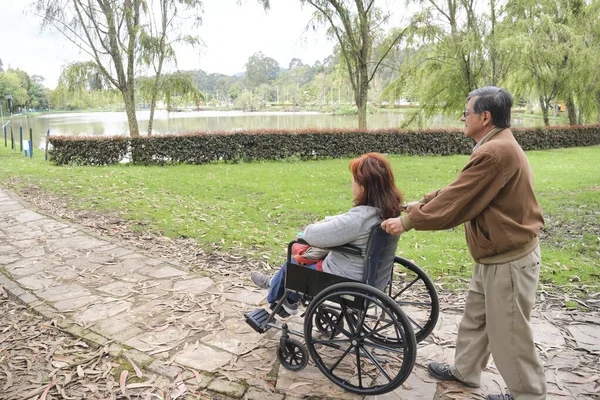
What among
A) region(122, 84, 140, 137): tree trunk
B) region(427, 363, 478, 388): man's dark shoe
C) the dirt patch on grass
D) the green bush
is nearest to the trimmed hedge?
the green bush

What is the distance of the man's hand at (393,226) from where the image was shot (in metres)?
2.09

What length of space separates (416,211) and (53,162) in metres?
12.0

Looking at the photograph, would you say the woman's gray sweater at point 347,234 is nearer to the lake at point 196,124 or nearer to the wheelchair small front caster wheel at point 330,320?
the wheelchair small front caster wheel at point 330,320

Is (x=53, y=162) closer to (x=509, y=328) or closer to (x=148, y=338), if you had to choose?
(x=148, y=338)

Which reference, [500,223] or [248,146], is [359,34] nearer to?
[248,146]

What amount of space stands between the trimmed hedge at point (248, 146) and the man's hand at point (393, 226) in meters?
10.5

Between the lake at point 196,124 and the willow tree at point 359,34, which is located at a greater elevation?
the willow tree at point 359,34

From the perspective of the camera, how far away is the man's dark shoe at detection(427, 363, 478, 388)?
7.98 ft

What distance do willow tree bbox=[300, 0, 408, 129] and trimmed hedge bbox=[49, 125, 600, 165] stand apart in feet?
4.94

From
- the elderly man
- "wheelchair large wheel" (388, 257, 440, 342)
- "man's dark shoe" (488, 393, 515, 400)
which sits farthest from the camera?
"wheelchair large wheel" (388, 257, 440, 342)

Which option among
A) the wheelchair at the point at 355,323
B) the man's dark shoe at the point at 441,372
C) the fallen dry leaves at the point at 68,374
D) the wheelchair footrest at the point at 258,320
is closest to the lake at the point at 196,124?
the fallen dry leaves at the point at 68,374

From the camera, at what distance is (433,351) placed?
Answer: 276cm

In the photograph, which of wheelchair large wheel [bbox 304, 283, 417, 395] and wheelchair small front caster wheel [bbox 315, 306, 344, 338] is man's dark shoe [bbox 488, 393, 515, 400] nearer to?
wheelchair large wheel [bbox 304, 283, 417, 395]

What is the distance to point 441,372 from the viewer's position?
8.04 feet
